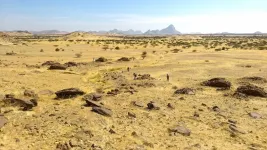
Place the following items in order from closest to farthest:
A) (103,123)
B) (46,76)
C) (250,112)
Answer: (103,123)
(250,112)
(46,76)

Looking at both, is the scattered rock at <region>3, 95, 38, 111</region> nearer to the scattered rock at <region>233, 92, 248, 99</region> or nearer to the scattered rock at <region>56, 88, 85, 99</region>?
the scattered rock at <region>56, 88, 85, 99</region>

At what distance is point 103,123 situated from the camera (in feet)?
62.1

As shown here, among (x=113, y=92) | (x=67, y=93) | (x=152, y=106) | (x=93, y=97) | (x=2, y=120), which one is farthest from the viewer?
(x=113, y=92)

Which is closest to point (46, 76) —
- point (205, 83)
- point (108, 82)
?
point (108, 82)

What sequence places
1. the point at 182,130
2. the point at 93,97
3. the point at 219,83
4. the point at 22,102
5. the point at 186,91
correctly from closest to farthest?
the point at 182,130 < the point at 22,102 < the point at 93,97 < the point at 186,91 < the point at 219,83

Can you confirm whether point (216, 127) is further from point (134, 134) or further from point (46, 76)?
point (46, 76)

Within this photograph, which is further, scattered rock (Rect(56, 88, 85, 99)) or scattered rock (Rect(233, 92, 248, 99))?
scattered rock (Rect(233, 92, 248, 99))

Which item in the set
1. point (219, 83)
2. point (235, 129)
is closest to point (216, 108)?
point (235, 129)

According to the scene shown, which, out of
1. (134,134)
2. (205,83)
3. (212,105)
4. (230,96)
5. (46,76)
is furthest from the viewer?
(46,76)

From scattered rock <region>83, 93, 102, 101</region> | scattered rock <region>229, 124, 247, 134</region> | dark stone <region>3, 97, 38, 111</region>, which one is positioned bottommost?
scattered rock <region>229, 124, 247, 134</region>

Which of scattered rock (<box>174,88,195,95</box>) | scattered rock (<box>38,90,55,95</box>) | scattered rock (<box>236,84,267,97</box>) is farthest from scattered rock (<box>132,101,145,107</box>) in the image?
scattered rock (<box>236,84,267,97</box>)

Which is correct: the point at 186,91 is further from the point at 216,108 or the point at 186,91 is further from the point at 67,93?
the point at 67,93

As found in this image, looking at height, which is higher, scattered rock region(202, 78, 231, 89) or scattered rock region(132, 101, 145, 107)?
scattered rock region(202, 78, 231, 89)

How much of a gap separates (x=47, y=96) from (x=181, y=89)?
1088 cm
